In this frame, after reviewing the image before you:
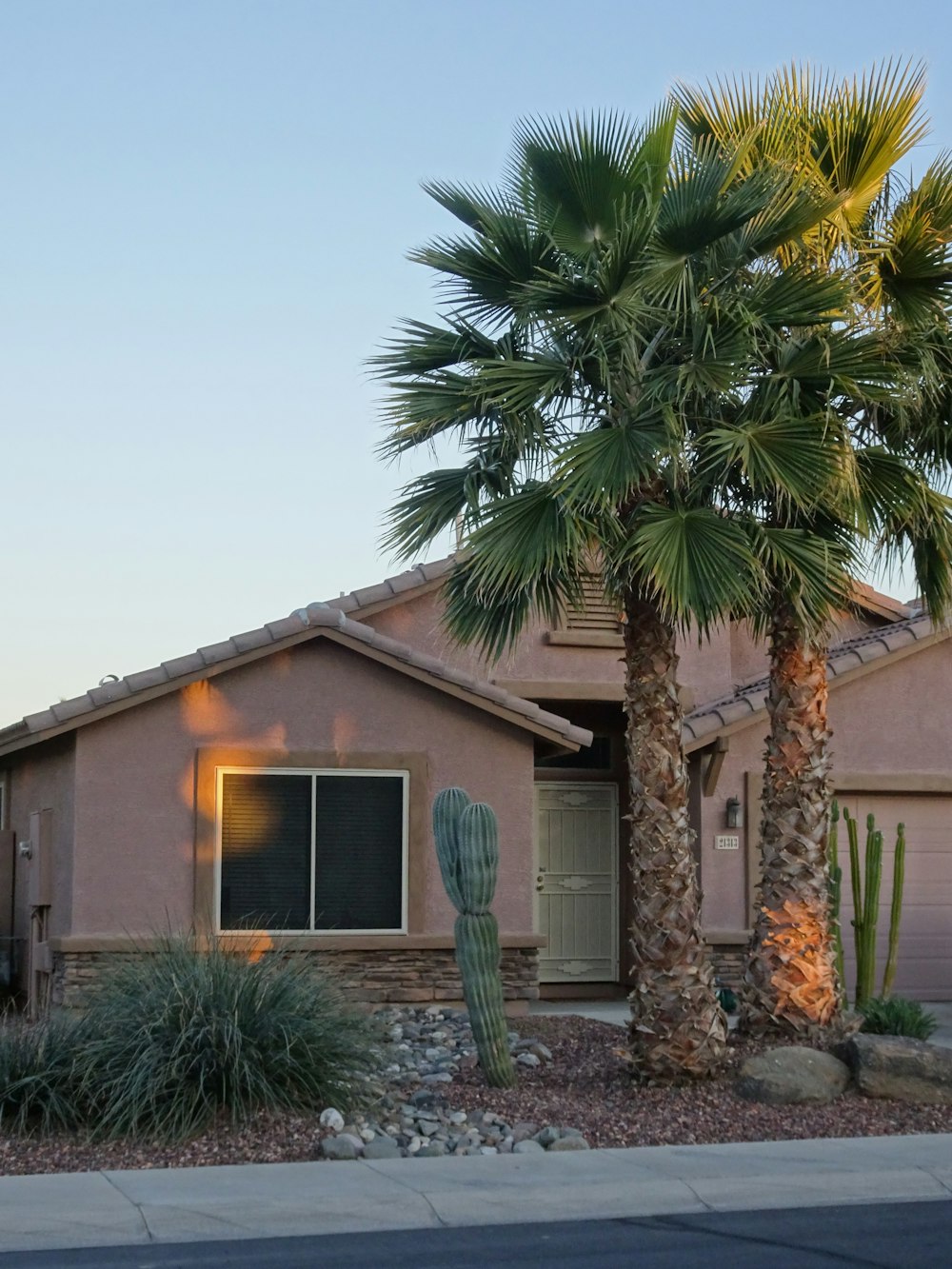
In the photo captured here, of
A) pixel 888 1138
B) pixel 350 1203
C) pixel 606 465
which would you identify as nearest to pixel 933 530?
pixel 606 465

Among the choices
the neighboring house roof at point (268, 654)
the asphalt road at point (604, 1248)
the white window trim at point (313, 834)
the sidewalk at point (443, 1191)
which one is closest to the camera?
the asphalt road at point (604, 1248)

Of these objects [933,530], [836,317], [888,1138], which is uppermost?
[836,317]

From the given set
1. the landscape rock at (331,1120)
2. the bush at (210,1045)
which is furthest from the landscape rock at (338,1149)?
the bush at (210,1045)

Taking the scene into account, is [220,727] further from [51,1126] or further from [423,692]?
[51,1126]

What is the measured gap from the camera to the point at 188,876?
568 inches

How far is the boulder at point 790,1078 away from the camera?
1040 cm

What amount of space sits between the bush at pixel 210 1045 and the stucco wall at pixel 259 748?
339 centimetres

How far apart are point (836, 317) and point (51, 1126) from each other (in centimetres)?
748

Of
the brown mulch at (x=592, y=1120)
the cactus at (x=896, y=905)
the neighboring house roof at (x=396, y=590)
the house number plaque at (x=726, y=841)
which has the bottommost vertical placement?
the brown mulch at (x=592, y=1120)

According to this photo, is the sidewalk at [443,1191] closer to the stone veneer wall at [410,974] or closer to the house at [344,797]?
the house at [344,797]

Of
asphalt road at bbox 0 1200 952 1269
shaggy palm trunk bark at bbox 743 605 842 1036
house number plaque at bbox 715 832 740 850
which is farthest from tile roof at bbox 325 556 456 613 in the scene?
asphalt road at bbox 0 1200 952 1269

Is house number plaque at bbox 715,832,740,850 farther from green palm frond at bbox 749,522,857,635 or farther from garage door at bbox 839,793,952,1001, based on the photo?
green palm frond at bbox 749,522,857,635

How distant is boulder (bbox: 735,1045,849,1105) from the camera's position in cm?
1040

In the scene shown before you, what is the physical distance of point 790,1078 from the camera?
10469mm
